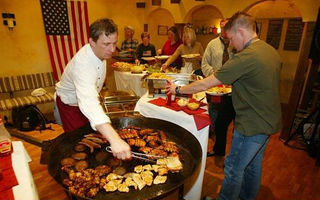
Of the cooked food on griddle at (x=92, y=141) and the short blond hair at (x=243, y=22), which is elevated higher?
the short blond hair at (x=243, y=22)

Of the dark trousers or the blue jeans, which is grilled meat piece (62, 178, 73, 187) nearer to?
the blue jeans

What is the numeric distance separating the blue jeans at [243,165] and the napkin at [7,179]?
1.69 metres

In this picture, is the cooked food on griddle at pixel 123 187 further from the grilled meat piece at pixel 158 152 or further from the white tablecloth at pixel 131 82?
the white tablecloth at pixel 131 82

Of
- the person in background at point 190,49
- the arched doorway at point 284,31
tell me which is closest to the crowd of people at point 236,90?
the person in background at point 190,49

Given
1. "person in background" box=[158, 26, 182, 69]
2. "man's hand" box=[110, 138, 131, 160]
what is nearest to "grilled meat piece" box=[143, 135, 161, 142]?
"man's hand" box=[110, 138, 131, 160]

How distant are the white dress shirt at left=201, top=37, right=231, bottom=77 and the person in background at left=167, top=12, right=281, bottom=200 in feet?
3.97

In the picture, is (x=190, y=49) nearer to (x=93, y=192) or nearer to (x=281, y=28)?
(x=281, y=28)

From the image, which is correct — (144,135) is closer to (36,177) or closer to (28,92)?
(36,177)

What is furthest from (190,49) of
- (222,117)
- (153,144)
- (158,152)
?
(158,152)

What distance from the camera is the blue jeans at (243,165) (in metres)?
1.78

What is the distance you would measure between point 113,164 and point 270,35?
553 centimetres

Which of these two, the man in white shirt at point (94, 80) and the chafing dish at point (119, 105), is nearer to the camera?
the man in white shirt at point (94, 80)

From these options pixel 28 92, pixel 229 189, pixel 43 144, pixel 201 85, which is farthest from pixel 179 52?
pixel 28 92

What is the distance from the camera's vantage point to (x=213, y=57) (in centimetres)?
299
